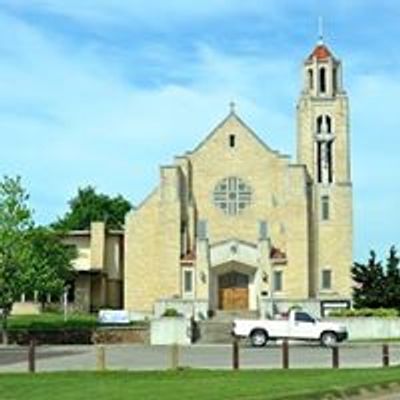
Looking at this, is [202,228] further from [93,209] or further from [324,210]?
[93,209]

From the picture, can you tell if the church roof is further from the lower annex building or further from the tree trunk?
the tree trunk

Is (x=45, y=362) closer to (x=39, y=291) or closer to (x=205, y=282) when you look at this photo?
(x=39, y=291)

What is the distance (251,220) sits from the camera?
251 feet

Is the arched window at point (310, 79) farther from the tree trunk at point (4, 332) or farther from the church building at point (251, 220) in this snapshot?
the tree trunk at point (4, 332)

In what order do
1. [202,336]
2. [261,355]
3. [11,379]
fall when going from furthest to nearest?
1. [202,336]
2. [261,355]
3. [11,379]

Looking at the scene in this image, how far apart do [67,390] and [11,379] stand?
412 cm

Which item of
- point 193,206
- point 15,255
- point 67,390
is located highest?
point 193,206

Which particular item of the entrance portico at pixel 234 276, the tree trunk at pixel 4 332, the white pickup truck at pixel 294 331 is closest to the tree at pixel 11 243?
the tree trunk at pixel 4 332

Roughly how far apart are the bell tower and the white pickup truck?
24753 millimetres

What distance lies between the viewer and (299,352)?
41.3 m

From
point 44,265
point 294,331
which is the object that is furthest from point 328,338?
point 44,265

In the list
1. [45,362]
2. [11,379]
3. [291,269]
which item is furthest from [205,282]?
[11,379]

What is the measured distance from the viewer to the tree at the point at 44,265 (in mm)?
52594

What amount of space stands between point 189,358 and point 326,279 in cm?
3774
